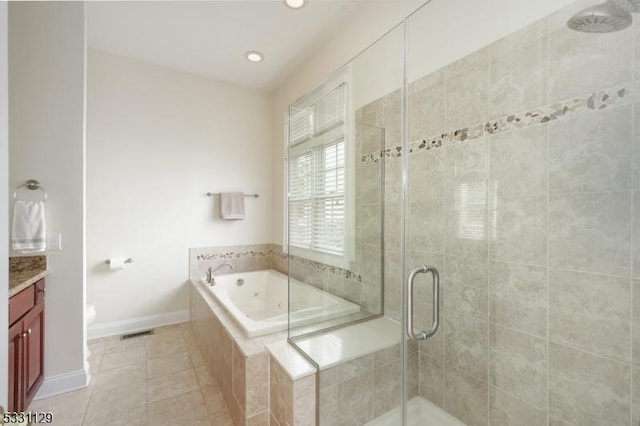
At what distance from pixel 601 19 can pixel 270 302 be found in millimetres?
3181

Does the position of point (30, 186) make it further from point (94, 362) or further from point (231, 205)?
point (231, 205)

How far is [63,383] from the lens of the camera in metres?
1.87

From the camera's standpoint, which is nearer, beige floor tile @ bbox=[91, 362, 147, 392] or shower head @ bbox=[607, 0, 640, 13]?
shower head @ bbox=[607, 0, 640, 13]

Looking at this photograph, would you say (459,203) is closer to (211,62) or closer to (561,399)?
(561,399)

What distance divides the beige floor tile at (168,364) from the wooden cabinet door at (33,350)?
2.07 feet

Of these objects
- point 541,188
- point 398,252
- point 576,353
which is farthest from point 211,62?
point 576,353

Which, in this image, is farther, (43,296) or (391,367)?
(43,296)

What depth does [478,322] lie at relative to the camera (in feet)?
4.51

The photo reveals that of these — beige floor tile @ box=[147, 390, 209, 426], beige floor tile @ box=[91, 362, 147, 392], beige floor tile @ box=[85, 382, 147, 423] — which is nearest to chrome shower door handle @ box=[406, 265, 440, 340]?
beige floor tile @ box=[147, 390, 209, 426]

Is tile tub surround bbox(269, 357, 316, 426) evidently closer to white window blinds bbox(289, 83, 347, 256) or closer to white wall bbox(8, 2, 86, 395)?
white window blinds bbox(289, 83, 347, 256)

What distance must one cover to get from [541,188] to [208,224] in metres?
3.07

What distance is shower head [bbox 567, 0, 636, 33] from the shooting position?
95cm

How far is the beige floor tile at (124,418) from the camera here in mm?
1625

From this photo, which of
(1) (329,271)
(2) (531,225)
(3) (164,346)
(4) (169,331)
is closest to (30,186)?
(3) (164,346)
